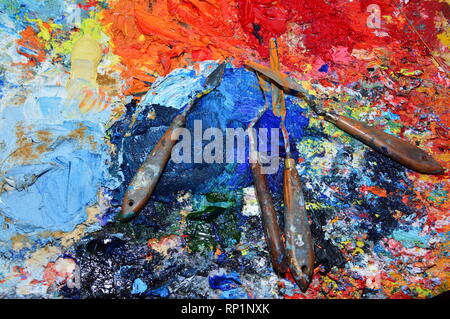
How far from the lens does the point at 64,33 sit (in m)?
1.77

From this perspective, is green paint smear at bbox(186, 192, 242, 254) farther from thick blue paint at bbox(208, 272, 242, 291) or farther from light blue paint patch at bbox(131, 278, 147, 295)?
light blue paint patch at bbox(131, 278, 147, 295)

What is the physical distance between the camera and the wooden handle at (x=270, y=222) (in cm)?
144

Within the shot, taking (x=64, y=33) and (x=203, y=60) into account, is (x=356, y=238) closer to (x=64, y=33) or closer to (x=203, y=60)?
(x=203, y=60)

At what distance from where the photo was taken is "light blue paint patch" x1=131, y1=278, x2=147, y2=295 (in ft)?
4.82

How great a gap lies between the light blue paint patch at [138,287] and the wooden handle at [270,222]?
573mm

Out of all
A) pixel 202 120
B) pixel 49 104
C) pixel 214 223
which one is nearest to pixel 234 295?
pixel 214 223

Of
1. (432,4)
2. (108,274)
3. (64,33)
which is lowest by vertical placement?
(108,274)

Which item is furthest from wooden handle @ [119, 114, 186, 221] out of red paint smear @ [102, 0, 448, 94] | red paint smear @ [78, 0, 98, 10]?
red paint smear @ [78, 0, 98, 10]

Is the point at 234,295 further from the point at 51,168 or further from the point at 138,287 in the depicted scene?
the point at 51,168

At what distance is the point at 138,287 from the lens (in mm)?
1472

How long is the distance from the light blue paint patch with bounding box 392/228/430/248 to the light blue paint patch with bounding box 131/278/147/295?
1.16m

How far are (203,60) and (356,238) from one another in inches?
45.8

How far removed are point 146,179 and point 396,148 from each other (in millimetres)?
1174
